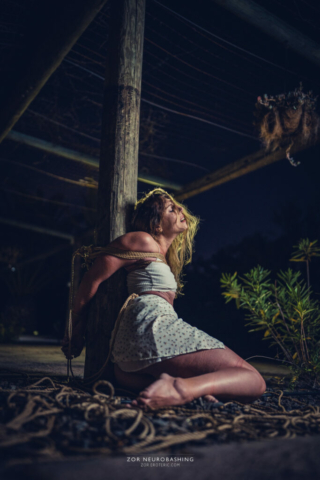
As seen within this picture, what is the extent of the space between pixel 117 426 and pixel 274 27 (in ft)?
10.7

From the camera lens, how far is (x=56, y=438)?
103 centimetres

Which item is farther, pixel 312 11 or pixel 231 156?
pixel 231 156

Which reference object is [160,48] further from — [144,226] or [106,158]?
[144,226]

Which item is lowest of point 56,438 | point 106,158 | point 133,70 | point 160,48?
point 56,438

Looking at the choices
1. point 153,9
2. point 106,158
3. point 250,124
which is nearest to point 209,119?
point 250,124

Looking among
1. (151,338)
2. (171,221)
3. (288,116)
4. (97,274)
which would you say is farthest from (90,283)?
(288,116)

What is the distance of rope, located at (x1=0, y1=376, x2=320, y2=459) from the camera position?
0.98 meters

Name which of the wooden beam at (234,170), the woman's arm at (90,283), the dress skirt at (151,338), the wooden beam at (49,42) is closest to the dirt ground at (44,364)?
the woman's arm at (90,283)

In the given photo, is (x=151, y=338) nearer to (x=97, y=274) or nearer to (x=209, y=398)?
(x=209, y=398)

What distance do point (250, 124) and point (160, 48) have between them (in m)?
1.46

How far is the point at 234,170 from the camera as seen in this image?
4664mm

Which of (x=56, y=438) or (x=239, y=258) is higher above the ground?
(x=239, y=258)

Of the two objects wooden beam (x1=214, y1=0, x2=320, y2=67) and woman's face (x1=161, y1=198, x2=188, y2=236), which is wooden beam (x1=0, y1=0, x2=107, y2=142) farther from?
woman's face (x1=161, y1=198, x2=188, y2=236)

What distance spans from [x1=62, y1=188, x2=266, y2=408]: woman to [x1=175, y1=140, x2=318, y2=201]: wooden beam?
7.49 feet
